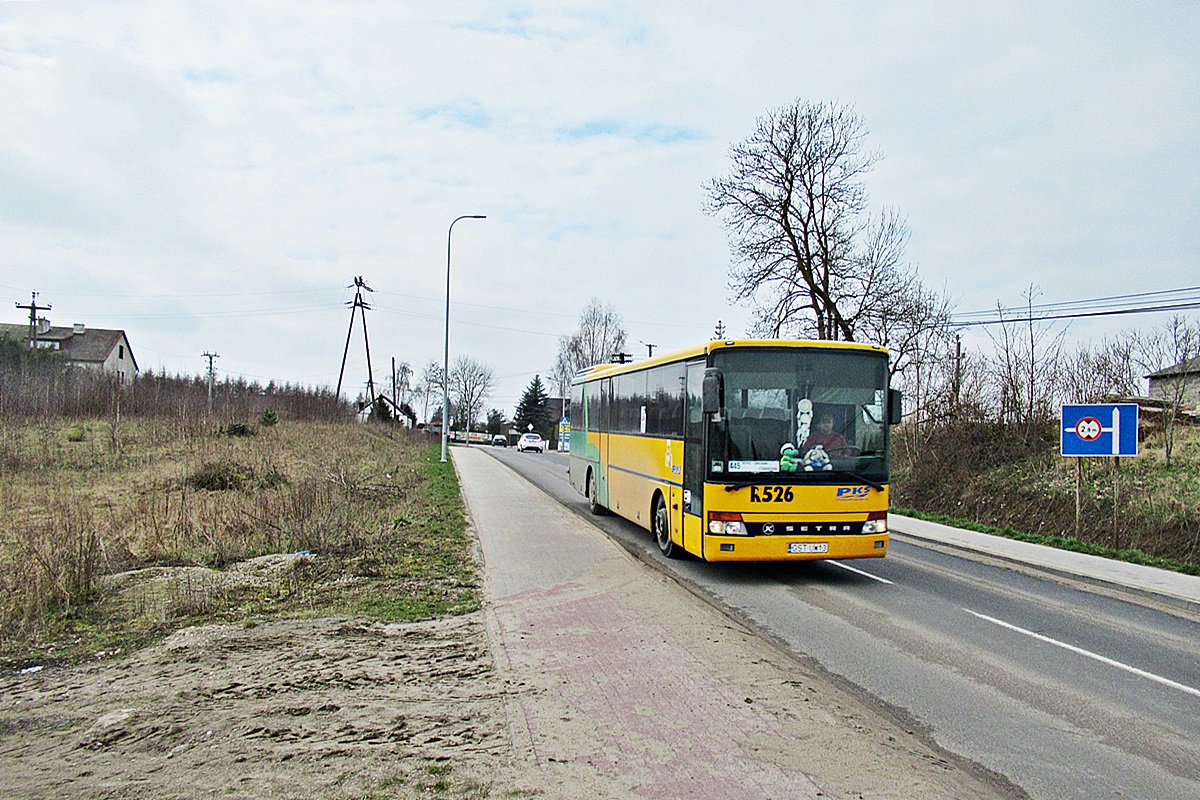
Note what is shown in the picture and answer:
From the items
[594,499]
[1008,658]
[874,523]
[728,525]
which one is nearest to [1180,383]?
[594,499]

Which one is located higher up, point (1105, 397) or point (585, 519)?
point (1105, 397)

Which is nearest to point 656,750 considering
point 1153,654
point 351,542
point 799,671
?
point 799,671

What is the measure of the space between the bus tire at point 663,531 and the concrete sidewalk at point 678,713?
2.82 meters

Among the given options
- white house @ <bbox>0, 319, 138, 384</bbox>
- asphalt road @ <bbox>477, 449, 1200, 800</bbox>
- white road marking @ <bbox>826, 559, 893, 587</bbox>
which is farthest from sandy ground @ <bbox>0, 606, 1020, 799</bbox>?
white house @ <bbox>0, 319, 138, 384</bbox>

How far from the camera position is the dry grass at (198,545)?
8.34 metres

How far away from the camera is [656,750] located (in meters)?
4.84

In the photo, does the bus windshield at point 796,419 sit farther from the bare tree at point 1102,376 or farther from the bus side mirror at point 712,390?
the bare tree at point 1102,376

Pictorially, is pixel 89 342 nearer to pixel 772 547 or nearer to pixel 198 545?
pixel 198 545

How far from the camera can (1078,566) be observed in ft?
42.2

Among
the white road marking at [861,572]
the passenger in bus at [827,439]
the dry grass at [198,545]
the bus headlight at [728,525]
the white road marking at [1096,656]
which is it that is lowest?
the white road marking at [1096,656]

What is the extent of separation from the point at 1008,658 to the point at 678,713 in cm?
367

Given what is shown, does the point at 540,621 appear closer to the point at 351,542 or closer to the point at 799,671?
the point at 799,671

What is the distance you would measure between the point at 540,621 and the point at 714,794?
13.5ft

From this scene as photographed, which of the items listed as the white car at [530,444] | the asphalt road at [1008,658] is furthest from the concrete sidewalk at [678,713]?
the white car at [530,444]
